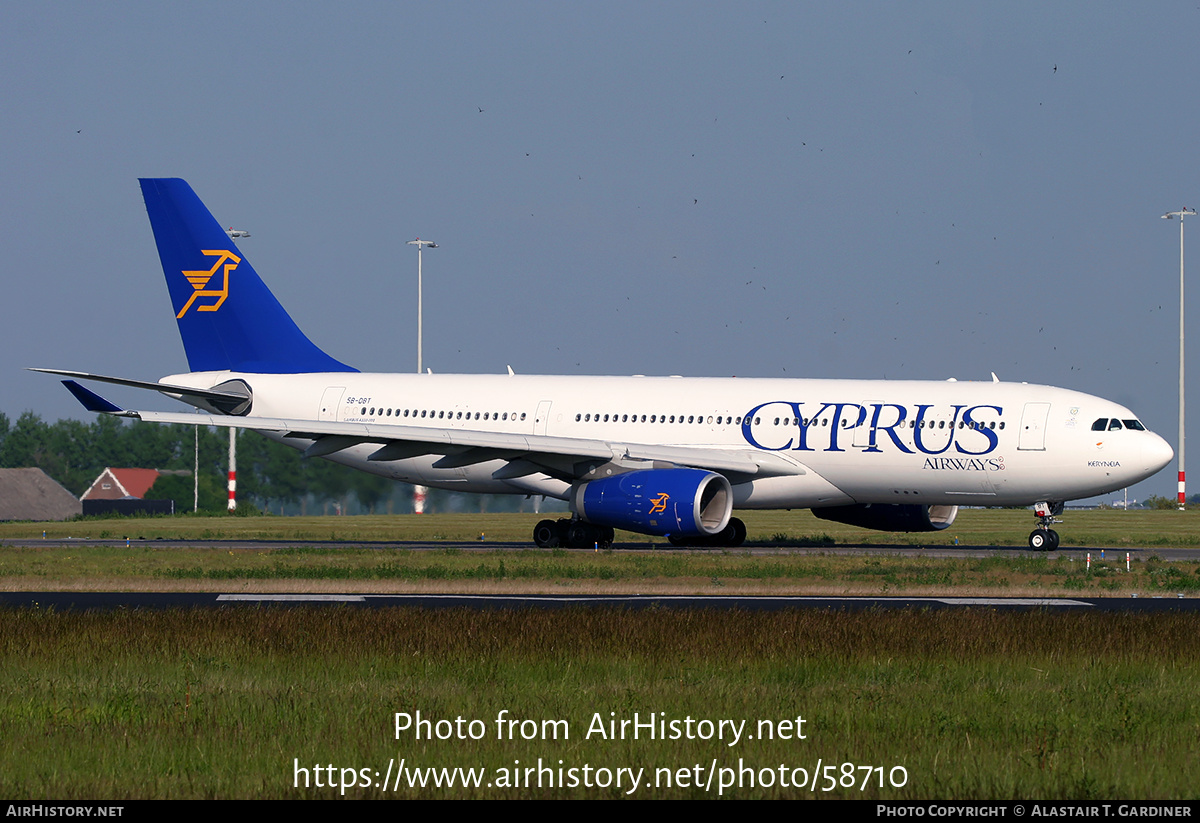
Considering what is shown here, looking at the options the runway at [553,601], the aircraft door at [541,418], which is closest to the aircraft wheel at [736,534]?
the aircraft door at [541,418]

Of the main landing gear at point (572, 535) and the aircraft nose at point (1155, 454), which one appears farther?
the main landing gear at point (572, 535)

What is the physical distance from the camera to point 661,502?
31188 mm

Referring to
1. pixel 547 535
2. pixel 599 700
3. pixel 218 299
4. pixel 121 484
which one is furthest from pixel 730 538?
pixel 121 484

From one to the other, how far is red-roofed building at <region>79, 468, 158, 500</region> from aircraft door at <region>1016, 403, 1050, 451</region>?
91232 millimetres

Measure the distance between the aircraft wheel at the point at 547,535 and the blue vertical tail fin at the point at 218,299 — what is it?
906 centimetres

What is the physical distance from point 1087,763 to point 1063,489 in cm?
2357

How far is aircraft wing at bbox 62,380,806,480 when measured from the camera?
109 feet

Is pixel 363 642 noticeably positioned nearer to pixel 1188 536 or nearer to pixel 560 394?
pixel 560 394

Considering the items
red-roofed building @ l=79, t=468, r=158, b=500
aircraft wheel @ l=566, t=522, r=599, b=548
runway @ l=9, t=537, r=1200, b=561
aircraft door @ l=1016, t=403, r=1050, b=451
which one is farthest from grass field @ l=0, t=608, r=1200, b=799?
red-roofed building @ l=79, t=468, r=158, b=500

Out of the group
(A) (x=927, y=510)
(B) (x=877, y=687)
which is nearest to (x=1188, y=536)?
(A) (x=927, y=510)

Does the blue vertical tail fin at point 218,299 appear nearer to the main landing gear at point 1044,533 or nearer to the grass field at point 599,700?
the grass field at point 599,700

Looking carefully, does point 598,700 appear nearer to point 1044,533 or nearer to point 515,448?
point 515,448

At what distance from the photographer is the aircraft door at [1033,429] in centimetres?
3189

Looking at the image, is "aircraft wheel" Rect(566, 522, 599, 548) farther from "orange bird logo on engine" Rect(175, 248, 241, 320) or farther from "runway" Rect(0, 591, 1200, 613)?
"orange bird logo on engine" Rect(175, 248, 241, 320)
